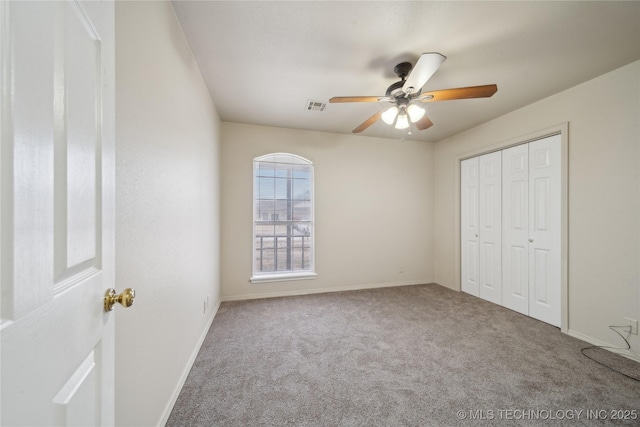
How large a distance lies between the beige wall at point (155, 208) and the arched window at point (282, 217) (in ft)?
4.95

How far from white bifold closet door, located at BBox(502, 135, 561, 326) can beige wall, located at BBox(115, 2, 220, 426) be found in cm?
370

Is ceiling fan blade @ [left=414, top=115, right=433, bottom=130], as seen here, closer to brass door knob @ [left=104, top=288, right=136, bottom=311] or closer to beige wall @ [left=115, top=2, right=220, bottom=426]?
beige wall @ [left=115, top=2, right=220, bottom=426]

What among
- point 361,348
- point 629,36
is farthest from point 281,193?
point 629,36

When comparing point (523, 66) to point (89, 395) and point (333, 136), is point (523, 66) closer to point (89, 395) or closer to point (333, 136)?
point (333, 136)

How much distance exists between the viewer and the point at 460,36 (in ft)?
5.85

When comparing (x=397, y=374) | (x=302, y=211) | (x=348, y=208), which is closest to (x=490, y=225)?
(x=348, y=208)

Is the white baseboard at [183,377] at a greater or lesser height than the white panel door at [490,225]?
lesser

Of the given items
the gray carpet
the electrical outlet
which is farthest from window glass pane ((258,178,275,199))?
the electrical outlet

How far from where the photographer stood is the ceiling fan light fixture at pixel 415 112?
2.16m

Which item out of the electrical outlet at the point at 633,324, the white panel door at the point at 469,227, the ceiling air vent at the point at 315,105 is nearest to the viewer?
the electrical outlet at the point at 633,324

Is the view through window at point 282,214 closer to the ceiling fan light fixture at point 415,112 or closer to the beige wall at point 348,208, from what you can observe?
the beige wall at point 348,208

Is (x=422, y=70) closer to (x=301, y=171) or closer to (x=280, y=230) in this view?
(x=301, y=171)

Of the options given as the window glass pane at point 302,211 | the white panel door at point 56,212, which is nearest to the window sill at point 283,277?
the window glass pane at point 302,211

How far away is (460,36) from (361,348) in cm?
267
